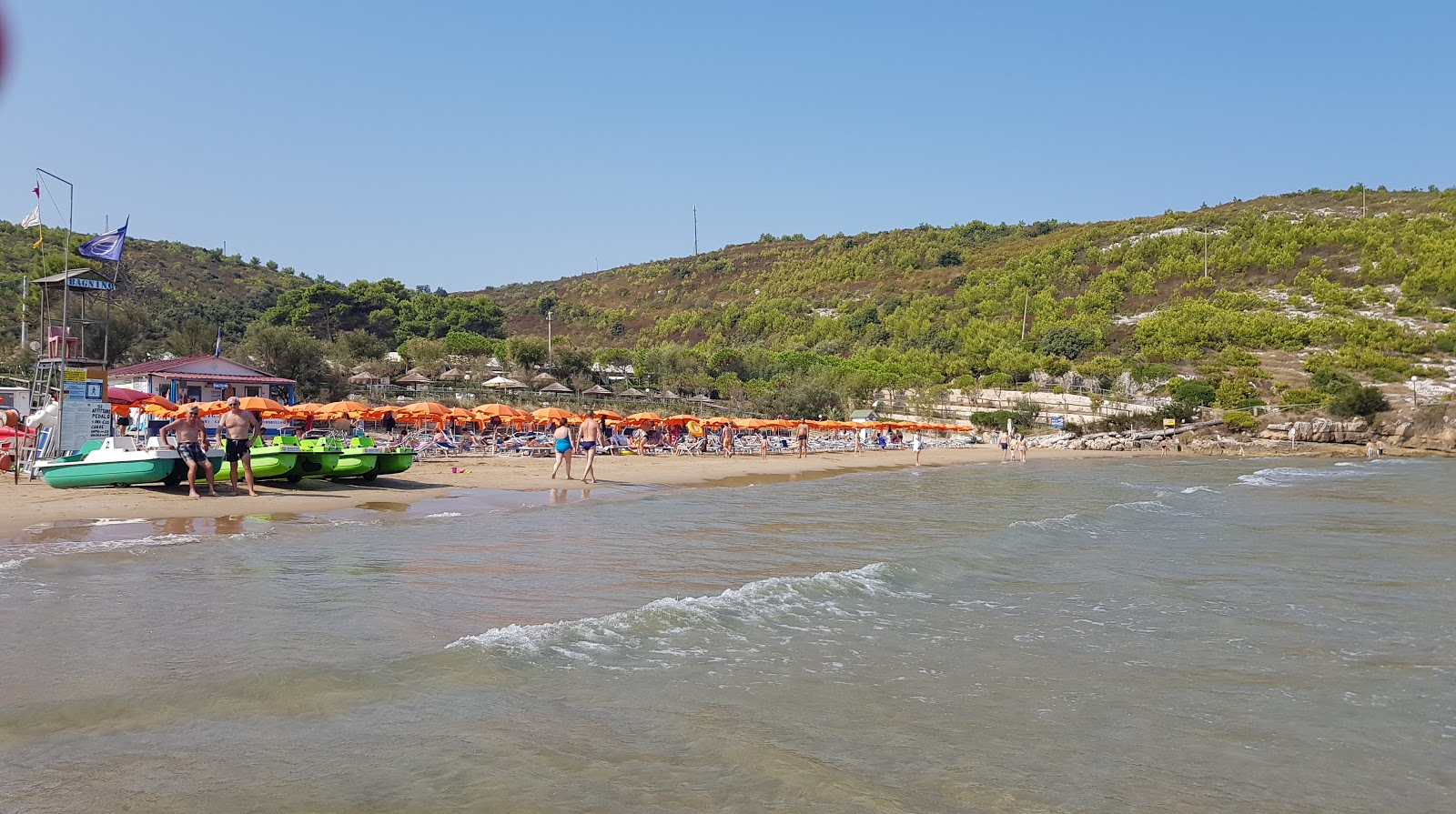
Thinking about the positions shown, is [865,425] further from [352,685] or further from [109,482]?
[352,685]

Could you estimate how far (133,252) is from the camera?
263ft

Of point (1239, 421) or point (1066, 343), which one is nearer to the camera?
point (1239, 421)

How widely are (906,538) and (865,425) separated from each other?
2772 cm

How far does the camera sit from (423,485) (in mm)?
15188

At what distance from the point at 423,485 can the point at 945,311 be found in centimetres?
7276

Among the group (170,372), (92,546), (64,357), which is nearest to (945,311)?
(170,372)

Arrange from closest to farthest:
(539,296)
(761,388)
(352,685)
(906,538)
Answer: (352,685), (906,538), (761,388), (539,296)

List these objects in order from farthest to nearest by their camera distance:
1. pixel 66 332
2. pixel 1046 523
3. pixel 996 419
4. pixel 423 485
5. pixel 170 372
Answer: pixel 996 419, pixel 170 372, pixel 423 485, pixel 66 332, pixel 1046 523

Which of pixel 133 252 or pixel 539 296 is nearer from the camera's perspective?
pixel 133 252

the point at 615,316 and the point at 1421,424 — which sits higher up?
the point at 615,316

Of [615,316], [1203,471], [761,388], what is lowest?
[1203,471]

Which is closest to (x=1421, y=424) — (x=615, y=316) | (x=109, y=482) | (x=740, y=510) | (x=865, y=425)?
(x=865, y=425)

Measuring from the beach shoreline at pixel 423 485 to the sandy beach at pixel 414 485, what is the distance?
1 cm

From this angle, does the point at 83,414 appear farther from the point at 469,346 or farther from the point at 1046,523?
the point at 469,346
